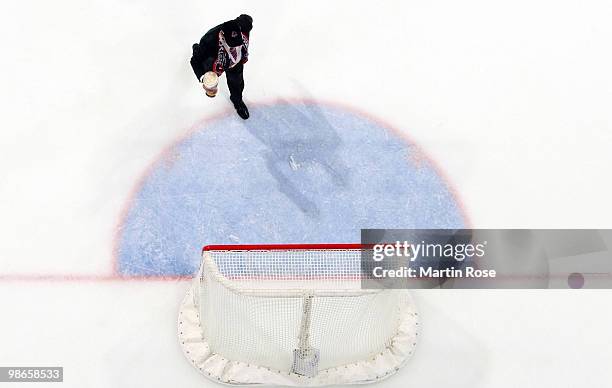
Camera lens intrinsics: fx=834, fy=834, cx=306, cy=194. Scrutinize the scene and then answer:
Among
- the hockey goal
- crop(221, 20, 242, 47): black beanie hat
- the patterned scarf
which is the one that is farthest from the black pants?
the hockey goal

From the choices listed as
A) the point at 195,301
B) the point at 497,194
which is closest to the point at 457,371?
the point at 497,194

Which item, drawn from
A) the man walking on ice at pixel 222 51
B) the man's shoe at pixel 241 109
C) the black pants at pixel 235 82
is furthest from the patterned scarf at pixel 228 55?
the man's shoe at pixel 241 109

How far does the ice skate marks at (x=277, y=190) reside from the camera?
23.7 feet

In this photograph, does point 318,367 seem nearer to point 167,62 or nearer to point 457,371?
point 457,371

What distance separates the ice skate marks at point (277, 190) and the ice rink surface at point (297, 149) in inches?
0.8

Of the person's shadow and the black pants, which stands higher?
the black pants

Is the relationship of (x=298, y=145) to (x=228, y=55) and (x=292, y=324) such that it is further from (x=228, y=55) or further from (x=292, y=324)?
(x=292, y=324)

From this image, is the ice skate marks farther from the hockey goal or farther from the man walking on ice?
the man walking on ice

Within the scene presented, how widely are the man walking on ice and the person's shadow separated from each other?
73 centimetres

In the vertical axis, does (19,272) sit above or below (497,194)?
below

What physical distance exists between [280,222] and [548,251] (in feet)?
7.71

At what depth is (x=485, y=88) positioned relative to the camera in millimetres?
8141

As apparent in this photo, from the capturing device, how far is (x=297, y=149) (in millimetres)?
7672

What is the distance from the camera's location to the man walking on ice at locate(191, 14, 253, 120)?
6.64 metres
